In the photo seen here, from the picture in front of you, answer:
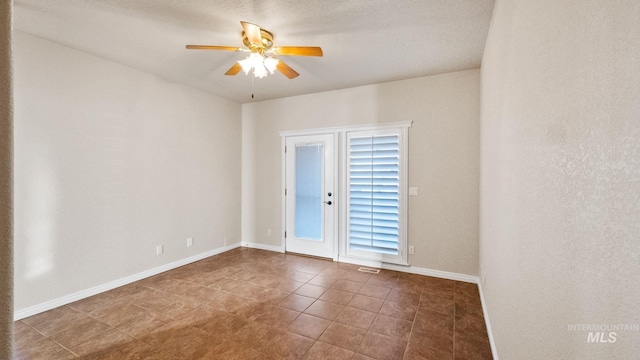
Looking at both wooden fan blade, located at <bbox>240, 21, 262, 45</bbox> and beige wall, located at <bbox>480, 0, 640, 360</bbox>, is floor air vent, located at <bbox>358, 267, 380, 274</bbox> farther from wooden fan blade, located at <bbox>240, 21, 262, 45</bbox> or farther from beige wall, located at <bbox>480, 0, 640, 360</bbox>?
wooden fan blade, located at <bbox>240, 21, 262, 45</bbox>

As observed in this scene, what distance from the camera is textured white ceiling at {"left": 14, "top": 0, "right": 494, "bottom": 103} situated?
218 cm

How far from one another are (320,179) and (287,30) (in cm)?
242

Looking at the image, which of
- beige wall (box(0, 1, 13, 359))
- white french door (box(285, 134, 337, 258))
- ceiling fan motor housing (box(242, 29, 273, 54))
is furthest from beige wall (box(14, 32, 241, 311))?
beige wall (box(0, 1, 13, 359))

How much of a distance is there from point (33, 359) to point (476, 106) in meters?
5.02

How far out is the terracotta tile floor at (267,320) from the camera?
2078 millimetres

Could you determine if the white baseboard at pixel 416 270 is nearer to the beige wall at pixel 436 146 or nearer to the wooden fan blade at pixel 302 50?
the beige wall at pixel 436 146

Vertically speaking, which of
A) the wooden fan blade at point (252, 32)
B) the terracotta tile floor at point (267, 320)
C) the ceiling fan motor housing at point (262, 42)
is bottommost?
the terracotta tile floor at point (267, 320)

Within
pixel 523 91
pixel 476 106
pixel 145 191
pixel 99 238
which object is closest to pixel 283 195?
pixel 145 191

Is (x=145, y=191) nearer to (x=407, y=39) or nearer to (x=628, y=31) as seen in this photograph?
(x=407, y=39)

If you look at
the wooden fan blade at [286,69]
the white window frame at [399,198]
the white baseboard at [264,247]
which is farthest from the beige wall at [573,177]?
the white baseboard at [264,247]

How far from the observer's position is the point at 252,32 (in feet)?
7.08

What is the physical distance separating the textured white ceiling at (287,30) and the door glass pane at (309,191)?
1.38 m

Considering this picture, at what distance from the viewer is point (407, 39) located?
2.69 meters

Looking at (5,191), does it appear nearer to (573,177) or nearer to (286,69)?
(573,177)
